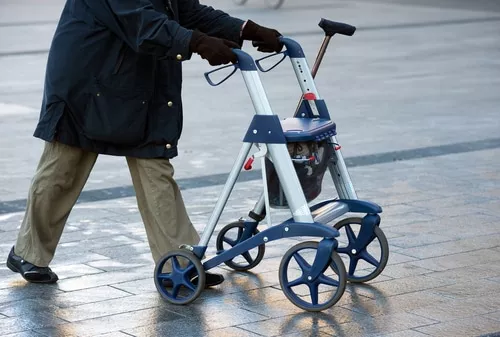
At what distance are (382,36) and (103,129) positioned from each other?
12.4 metres

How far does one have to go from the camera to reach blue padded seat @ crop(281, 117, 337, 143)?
16.5 ft

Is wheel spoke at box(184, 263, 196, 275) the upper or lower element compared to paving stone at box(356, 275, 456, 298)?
upper

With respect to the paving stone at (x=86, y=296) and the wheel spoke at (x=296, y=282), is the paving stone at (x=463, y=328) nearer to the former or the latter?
the wheel spoke at (x=296, y=282)

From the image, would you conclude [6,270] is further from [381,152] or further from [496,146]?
[496,146]

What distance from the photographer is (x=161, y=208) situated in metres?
5.38

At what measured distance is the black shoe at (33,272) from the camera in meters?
5.55

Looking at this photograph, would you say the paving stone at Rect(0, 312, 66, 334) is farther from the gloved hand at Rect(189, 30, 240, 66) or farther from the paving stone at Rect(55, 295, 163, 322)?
the gloved hand at Rect(189, 30, 240, 66)

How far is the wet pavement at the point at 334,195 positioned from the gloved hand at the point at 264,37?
3.56 ft

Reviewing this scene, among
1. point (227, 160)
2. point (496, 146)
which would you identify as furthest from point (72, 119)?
point (496, 146)

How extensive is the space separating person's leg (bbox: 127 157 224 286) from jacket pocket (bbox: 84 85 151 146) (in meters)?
0.18

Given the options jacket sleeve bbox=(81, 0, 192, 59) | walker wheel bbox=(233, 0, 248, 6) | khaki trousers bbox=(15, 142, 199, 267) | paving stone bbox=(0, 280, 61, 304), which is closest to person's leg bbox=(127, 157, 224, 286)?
khaki trousers bbox=(15, 142, 199, 267)

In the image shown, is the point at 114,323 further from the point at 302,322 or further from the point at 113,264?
the point at 113,264

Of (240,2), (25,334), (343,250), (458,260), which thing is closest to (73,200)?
(25,334)

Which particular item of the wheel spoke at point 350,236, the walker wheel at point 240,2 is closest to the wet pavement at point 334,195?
the wheel spoke at point 350,236
